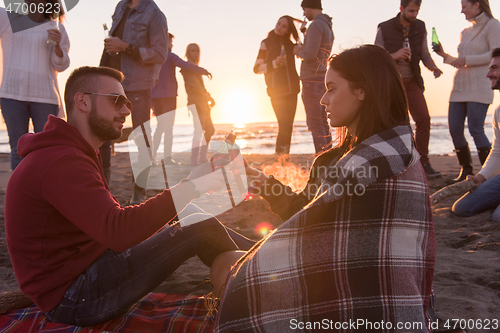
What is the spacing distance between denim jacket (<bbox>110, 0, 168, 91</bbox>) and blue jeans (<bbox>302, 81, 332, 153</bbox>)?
237 centimetres

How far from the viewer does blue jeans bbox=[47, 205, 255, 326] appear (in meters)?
1.76

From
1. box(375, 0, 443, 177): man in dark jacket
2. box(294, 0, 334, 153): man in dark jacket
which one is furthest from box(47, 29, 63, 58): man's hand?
box(375, 0, 443, 177): man in dark jacket

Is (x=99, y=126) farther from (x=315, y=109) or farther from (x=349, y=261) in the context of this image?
(x=315, y=109)

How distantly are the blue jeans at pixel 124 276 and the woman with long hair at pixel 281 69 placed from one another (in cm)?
430

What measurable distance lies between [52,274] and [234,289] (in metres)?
0.94

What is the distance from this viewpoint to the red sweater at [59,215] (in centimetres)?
150

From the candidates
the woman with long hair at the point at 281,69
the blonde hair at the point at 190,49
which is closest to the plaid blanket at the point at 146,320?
the woman with long hair at the point at 281,69

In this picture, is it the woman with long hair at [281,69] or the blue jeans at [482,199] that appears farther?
the woman with long hair at [281,69]

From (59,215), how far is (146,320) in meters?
0.83

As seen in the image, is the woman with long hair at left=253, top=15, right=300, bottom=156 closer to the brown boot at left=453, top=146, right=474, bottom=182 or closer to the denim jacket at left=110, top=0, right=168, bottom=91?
the denim jacket at left=110, top=0, right=168, bottom=91

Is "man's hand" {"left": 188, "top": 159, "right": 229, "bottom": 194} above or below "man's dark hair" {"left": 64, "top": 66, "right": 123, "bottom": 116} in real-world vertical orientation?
below

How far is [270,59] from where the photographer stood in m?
6.07

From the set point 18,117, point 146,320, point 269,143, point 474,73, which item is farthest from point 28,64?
point 269,143

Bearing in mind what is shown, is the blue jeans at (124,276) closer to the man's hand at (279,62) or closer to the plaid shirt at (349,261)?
the plaid shirt at (349,261)
